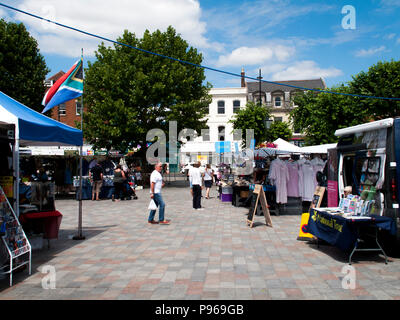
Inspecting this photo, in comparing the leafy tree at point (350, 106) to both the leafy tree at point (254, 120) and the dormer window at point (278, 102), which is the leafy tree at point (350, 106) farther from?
the dormer window at point (278, 102)

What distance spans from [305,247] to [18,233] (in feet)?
18.2

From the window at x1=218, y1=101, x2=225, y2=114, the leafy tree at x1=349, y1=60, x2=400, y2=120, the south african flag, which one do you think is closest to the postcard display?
the south african flag

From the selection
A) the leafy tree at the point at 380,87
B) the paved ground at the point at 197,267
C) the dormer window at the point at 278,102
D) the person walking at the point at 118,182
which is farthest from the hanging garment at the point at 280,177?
the dormer window at the point at 278,102

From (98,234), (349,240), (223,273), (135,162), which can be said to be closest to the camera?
(223,273)

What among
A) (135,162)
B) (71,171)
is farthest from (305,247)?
(135,162)

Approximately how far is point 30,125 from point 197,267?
392 centimetres

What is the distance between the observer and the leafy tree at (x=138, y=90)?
23078 mm

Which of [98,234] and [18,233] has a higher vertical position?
[18,233]

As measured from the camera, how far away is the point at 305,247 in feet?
23.5

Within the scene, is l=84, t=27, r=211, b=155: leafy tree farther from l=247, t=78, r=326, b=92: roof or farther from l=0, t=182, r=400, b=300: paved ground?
l=247, t=78, r=326, b=92: roof

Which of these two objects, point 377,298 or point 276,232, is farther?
point 276,232

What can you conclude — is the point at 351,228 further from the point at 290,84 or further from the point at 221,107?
the point at 290,84
